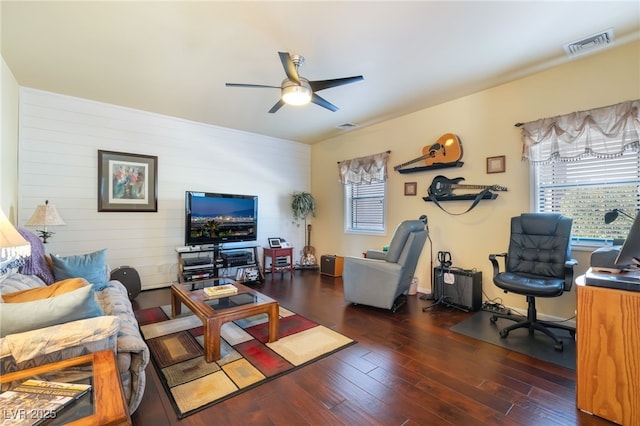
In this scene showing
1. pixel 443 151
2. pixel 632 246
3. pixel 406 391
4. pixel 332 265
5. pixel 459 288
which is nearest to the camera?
pixel 632 246

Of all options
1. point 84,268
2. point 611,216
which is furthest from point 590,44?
point 84,268

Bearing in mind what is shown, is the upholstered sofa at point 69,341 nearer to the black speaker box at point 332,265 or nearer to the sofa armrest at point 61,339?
the sofa armrest at point 61,339

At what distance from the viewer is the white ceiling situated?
84.7 inches

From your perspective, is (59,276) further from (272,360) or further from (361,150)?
(361,150)

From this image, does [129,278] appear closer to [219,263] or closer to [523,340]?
[219,263]

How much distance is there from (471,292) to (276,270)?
329cm

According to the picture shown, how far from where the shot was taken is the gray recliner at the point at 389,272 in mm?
3240

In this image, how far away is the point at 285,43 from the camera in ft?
8.33

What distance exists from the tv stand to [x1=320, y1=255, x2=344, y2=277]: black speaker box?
3.79 ft

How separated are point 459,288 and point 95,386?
11.5 ft

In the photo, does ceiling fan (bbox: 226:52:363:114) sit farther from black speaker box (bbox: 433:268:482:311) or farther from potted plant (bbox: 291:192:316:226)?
potted plant (bbox: 291:192:316:226)

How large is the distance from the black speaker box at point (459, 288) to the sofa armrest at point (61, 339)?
3384mm

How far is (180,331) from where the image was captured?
275 cm

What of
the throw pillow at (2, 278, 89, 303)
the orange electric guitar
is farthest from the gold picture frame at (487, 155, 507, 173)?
the throw pillow at (2, 278, 89, 303)
